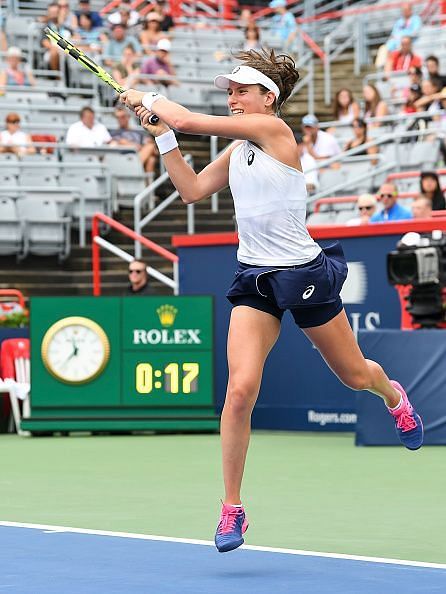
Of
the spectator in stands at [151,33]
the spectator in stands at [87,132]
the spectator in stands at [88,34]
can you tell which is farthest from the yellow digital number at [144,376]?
the spectator in stands at [151,33]

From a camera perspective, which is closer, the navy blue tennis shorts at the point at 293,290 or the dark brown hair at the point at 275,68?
the navy blue tennis shorts at the point at 293,290

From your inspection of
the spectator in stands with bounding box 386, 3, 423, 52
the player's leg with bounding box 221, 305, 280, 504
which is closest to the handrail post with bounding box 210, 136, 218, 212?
the spectator in stands with bounding box 386, 3, 423, 52

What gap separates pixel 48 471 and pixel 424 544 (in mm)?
4291

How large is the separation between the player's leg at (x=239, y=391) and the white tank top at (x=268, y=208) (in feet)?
0.98

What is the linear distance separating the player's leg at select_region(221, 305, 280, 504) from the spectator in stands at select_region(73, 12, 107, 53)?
1827 centimetres

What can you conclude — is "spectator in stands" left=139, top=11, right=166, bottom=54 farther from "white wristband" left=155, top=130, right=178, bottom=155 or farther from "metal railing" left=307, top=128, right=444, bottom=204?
"white wristband" left=155, top=130, right=178, bottom=155

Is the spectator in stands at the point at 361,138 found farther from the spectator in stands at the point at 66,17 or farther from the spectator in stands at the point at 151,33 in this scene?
the spectator in stands at the point at 66,17

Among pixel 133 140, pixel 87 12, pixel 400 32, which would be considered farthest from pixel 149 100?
pixel 87 12

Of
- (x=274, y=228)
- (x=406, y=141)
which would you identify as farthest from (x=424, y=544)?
(x=406, y=141)

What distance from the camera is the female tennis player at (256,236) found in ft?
20.8

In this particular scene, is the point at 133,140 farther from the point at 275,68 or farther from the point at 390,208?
the point at 275,68

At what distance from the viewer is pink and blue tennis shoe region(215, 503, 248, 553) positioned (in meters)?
6.16

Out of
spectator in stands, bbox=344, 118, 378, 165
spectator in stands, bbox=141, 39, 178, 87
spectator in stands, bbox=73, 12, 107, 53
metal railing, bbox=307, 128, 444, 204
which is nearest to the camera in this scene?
metal railing, bbox=307, 128, 444, 204

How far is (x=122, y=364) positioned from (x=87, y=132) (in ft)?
24.1
